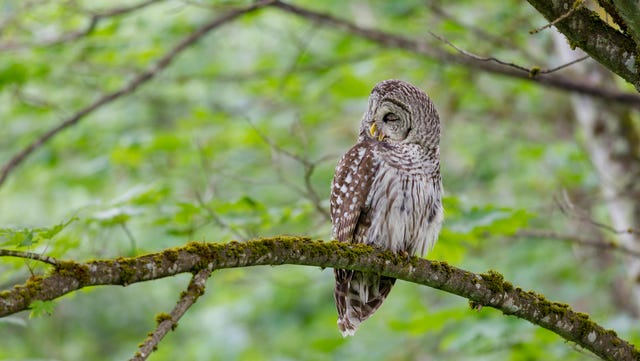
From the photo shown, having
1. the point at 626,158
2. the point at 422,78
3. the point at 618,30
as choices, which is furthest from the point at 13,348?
the point at 618,30

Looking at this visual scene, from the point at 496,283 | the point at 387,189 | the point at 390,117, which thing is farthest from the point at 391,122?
the point at 496,283

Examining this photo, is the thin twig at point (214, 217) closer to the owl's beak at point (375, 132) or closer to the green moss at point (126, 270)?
the owl's beak at point (375, 132)

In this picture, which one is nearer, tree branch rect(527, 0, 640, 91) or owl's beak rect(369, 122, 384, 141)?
tree branch rect(527, 0, 640, 91)

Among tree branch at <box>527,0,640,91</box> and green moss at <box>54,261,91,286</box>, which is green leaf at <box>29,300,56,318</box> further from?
tree branch at <box>527,0,640,91</box>

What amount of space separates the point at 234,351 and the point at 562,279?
13.5ft

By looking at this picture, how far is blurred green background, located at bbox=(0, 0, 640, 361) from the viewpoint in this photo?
7.82 meters

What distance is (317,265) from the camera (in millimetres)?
3281

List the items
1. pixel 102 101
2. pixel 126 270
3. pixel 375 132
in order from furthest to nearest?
pixel 102 101 → pixel 375 132 → pixel 126 270

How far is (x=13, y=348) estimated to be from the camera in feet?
38.7

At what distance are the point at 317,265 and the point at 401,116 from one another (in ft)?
6.41

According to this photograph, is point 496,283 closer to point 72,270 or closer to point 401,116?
point 401,116

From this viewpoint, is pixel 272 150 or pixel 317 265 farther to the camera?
pixel 272 150

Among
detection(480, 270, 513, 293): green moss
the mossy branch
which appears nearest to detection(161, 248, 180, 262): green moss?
the mossy branch

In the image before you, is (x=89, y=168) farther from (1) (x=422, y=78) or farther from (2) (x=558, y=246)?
(2) (x=558, y=246)
